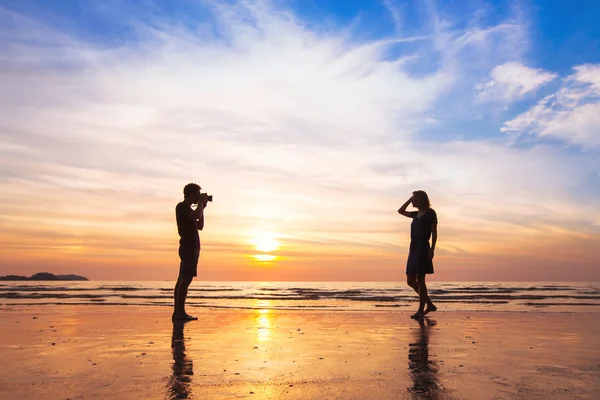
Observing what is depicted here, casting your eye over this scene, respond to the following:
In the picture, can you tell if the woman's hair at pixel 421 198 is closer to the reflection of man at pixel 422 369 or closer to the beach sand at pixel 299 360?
the beach sand at pixel 299 360

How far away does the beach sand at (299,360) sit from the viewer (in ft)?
12.3

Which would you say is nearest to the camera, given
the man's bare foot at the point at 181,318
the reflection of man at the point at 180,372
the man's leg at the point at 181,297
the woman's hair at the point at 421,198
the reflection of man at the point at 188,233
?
the reflection of man at the point at 180,372

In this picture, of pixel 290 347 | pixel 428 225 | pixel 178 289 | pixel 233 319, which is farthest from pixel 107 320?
pixel 428 225

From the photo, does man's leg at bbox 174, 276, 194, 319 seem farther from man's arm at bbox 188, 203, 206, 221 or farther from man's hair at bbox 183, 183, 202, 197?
man's hair at bbox 183, 183, 202, 197

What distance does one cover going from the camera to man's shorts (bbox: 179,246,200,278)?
367 inches

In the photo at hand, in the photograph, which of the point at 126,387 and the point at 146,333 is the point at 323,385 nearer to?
the point at 126,387

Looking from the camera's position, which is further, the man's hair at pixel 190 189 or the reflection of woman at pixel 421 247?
the reflection of woman at pixel 421 247

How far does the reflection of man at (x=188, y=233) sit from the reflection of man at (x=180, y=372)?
281 centimetres

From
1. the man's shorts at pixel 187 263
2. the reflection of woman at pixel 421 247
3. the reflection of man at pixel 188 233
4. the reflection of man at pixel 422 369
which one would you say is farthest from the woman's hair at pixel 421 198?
the man's shorts at pixel 187 263

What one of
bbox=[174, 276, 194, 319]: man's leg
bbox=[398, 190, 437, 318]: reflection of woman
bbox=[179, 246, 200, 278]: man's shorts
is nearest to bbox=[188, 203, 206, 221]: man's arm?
bbox=[179, 246, 200, 278]: man's shorts

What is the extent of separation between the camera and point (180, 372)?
4.38 meters

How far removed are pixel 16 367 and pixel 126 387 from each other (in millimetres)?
1567

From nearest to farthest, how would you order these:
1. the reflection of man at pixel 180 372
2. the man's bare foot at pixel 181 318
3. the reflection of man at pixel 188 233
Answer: the reflection of man at pixel 180 372 < the man's bare foot at pixel 181 318 < the reflection of man at pixel 188 233

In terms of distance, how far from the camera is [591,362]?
5035 millimetres
